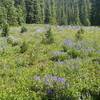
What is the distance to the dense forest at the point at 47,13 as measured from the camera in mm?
73688

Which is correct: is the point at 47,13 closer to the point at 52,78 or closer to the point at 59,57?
the point at 59,57

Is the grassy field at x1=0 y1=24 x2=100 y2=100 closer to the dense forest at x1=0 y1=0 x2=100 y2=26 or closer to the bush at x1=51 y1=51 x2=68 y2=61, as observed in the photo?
the bush at x1=51 y1=51 x2=68 y2=61

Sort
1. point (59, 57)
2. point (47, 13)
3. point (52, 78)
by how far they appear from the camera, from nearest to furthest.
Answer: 1. point (52, 78)
2. point (59, 57)
3. point (47, 13)

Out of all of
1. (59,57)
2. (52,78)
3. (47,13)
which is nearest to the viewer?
(52,78)

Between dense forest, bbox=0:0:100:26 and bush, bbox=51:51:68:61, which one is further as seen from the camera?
dense forest, bbox=0:0:100:26

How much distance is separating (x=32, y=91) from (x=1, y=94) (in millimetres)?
956

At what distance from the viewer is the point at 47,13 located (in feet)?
332

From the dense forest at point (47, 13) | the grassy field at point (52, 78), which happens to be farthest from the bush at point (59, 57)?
the dense forest at point (47, 13)

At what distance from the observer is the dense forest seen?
73688 millimetres

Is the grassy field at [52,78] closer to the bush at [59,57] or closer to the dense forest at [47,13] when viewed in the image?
the bush at [59,57]

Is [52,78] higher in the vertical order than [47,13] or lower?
lower

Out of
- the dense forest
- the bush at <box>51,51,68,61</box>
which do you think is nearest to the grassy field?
the bush at <box>51,51,68,61</box>

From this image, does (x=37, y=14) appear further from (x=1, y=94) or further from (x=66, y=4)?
(x=1, y=94)

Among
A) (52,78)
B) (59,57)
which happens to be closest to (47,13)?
(59,57)
